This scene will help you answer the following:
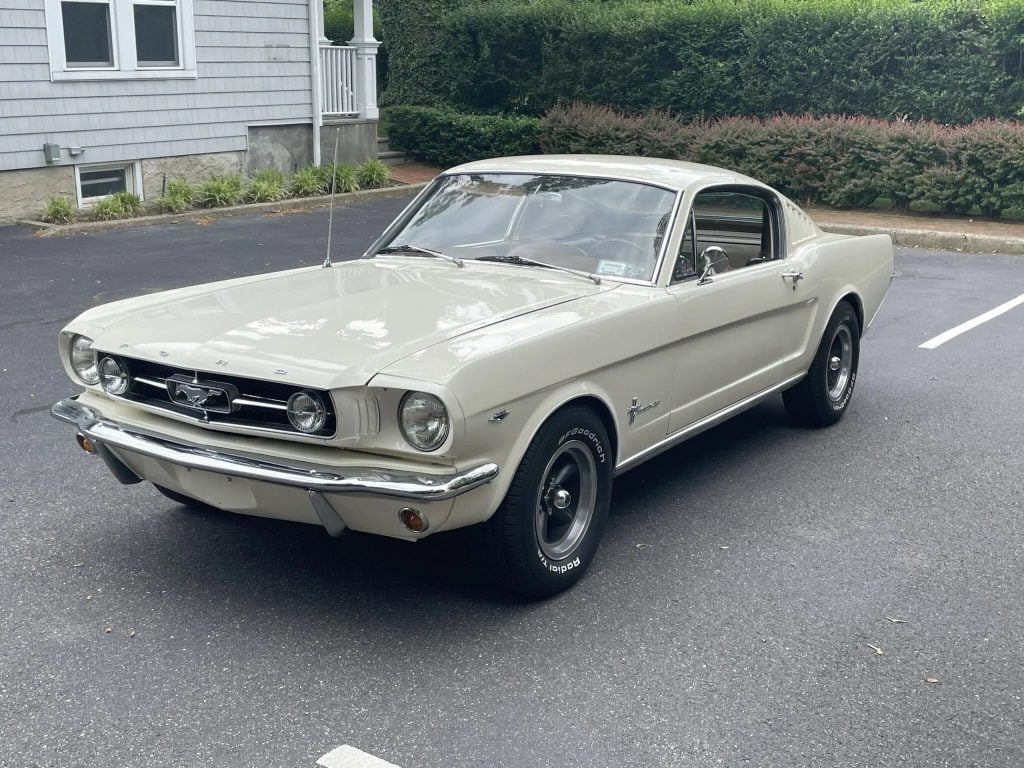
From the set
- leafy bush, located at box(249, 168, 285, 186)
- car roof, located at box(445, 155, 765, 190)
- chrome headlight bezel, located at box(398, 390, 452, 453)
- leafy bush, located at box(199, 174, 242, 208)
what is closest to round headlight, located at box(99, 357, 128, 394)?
chrome headlight bezel, located at box(398, 390, 452, 453)

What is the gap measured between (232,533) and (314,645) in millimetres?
1147

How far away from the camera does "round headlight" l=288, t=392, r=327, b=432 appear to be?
3.75 m

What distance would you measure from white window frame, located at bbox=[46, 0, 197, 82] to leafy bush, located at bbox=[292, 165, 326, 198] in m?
1.90

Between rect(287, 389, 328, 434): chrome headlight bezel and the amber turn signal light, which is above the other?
rect(287, 389, 328, 434): chrome headlight bezel

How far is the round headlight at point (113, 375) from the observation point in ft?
13.8

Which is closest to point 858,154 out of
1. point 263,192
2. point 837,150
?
point 837,150

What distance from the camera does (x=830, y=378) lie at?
6547mm

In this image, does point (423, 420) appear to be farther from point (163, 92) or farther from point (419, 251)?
point (163, 92)

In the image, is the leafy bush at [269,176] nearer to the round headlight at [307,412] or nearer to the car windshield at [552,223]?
the car windshield at [552,223]

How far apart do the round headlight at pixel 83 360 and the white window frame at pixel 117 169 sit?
9.91 metres

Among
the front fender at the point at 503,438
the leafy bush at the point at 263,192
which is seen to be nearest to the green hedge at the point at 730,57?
the leafy bush at the point at 263,192

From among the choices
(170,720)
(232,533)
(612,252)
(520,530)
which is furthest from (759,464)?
(170,720)

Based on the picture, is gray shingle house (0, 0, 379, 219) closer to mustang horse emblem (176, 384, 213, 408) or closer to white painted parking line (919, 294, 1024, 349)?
white painted parking line (919, 294, 1024, 349)

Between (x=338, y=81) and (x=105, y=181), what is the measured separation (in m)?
4.49
